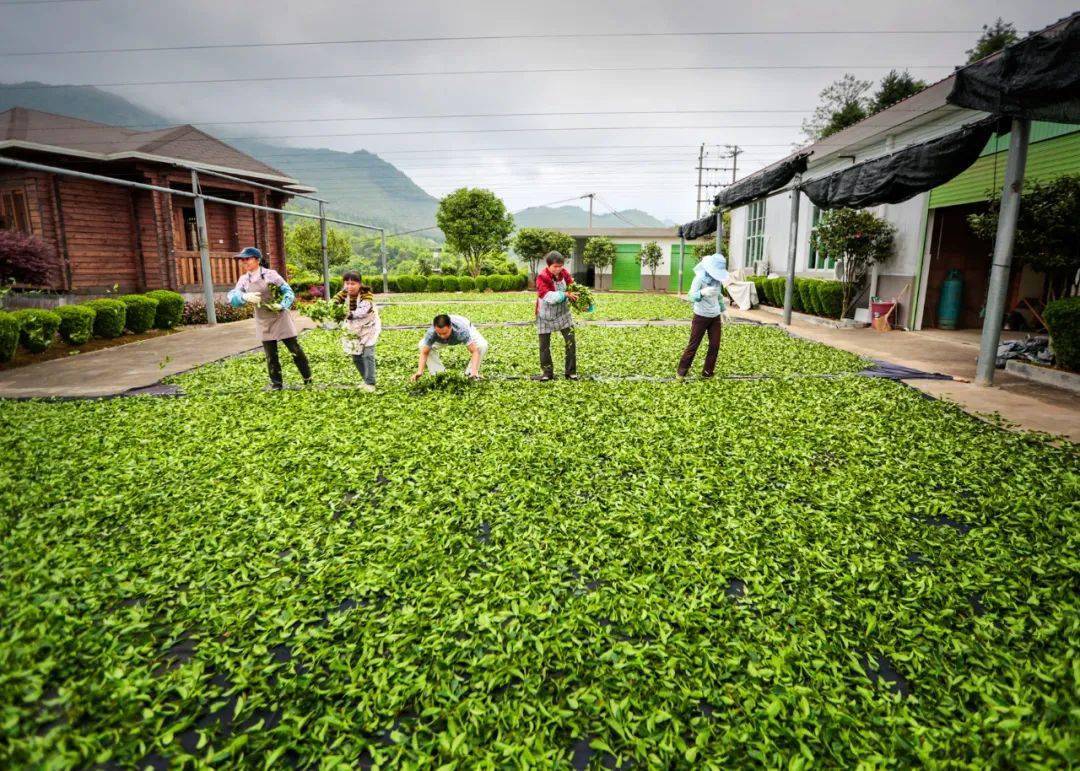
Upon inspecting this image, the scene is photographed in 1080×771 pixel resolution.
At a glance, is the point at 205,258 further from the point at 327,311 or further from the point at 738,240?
the point at 738,240

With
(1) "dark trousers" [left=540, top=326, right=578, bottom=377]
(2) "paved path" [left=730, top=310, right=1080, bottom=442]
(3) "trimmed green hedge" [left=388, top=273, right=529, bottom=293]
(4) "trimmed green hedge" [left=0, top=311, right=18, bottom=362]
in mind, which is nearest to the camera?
(2) "paved path" [left=730, top=310, right=1080, bottom=442]

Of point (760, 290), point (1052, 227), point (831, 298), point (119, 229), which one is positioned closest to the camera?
point (1052, 227)

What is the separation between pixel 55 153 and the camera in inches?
568

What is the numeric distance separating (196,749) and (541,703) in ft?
3.90

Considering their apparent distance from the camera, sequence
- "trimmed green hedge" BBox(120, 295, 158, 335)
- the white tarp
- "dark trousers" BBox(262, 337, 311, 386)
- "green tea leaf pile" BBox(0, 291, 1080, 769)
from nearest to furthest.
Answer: "green tea leaf pile" BBox(0, 291, 1080, 769) → "dark trousers" BBox(262, 337, 311, 386) → "trimmed green hedge" BBox(120, 295, 158, 335) → the white tarp

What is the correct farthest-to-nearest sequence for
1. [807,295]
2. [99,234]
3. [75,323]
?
1. [99,234]
2. [807,295]
3. [75,323]

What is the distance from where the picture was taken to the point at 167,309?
12.4 metres

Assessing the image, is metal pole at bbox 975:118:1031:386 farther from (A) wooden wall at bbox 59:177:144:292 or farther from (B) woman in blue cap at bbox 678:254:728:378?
(A) wooden wall at bbox 59:177:144:292

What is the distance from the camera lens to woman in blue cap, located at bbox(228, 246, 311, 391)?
6488 millimetres

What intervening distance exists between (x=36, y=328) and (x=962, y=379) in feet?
42.0

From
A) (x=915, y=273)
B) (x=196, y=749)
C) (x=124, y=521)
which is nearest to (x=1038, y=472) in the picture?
(x=196, y=749)

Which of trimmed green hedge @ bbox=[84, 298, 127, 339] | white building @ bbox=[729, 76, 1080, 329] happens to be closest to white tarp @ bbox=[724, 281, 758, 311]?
white building @ bbox=[729, 76, 1080, 329]

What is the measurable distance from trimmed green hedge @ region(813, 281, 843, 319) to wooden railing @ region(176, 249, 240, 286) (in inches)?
600

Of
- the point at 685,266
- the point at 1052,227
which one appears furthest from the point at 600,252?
the point at 1052,227
